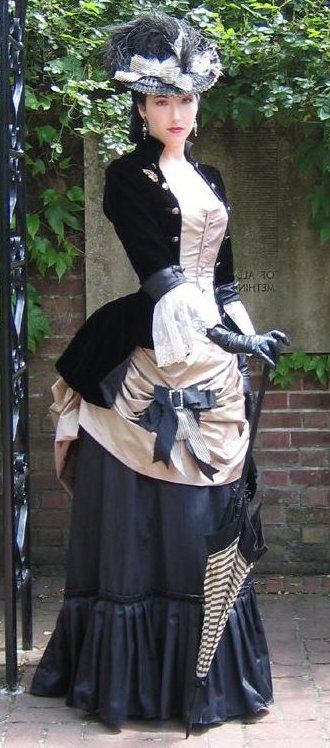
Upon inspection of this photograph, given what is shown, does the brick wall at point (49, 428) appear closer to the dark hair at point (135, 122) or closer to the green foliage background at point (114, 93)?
the green foliage background at point (114, 93)

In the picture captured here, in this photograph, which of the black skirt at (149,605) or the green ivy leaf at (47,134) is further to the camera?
the green ivy leaf at (47,134)

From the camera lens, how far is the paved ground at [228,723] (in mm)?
3422

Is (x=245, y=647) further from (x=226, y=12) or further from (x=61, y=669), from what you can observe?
(x=226, y=12)

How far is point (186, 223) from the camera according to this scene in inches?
133

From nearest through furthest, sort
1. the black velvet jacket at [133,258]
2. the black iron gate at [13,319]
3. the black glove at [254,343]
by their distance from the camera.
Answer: the black glove at [254,343] < the black velvet jacket at [133,258] < the black iron gate at [13,319]

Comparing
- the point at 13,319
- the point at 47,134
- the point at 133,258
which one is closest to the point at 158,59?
the point at 133,258

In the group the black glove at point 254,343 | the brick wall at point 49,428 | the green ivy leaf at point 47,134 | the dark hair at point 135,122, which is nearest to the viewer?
the black glove at point 254,343

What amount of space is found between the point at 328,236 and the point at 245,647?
1735 mm

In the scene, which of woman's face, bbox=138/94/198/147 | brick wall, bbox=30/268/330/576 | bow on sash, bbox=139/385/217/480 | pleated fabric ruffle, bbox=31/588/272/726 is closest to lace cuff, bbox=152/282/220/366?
bow on sash, bbox=139/385/217/480

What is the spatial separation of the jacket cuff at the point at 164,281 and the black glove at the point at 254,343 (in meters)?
0.19

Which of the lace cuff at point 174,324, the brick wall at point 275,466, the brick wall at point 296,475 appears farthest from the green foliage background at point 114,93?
the lace cuff at point 174,324

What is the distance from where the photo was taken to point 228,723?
11.6 ft

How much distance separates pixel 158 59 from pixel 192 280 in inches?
24.9

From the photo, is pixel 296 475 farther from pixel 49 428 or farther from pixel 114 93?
pixel 114 93
